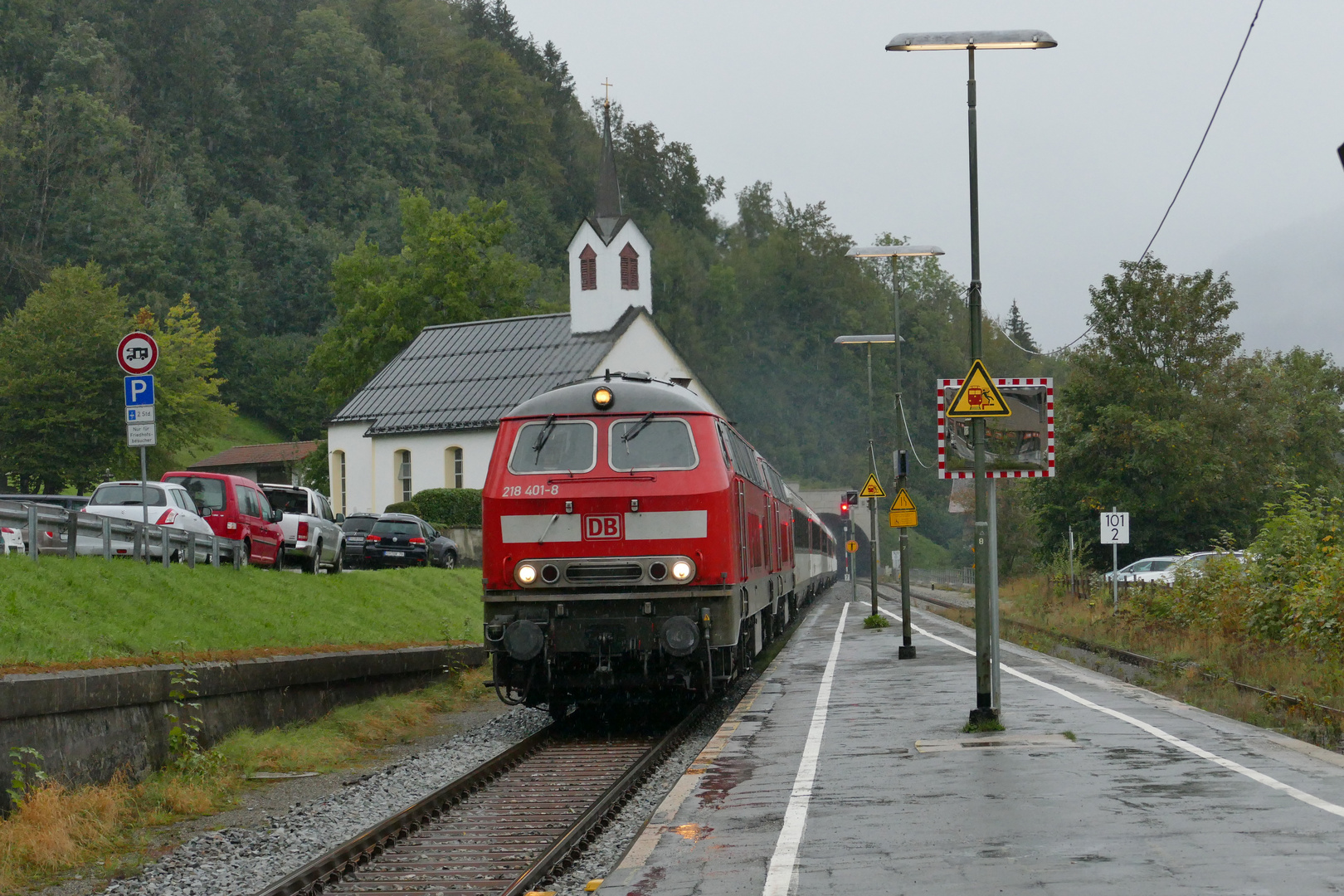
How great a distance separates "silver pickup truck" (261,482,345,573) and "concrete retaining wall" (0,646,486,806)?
11.5 metres

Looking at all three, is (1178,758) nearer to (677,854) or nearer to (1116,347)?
(677,854)

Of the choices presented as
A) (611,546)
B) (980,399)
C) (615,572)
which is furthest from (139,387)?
(980,399)

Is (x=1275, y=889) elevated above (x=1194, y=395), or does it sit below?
below

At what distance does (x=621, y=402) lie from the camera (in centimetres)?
1505

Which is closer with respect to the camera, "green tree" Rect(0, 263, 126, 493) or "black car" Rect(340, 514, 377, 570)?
"black car" Rect(340, 514, 377, 570)

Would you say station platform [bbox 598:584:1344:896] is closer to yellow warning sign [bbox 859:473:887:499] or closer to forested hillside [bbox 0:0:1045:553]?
yellow warning sign [bbox 859:473:887:499]

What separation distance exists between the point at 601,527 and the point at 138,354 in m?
5.53

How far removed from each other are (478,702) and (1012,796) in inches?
423

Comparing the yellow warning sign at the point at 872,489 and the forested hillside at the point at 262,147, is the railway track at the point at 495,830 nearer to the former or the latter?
the yellow warning sign at the point at 872,489

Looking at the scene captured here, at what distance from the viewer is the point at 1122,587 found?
36.5 metres

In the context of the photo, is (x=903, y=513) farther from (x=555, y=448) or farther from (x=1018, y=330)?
(x=1018, y=330)

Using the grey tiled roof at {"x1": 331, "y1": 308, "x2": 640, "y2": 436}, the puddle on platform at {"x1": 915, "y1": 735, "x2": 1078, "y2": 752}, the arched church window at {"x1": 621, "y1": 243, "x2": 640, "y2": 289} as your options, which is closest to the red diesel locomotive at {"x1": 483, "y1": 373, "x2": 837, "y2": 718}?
the puddle on platform at {"x1": 915, "y1": 735, "x2": 1078, "y2": 752}

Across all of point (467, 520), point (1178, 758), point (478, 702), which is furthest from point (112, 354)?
point (1178, 758)

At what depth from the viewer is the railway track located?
334 inches
